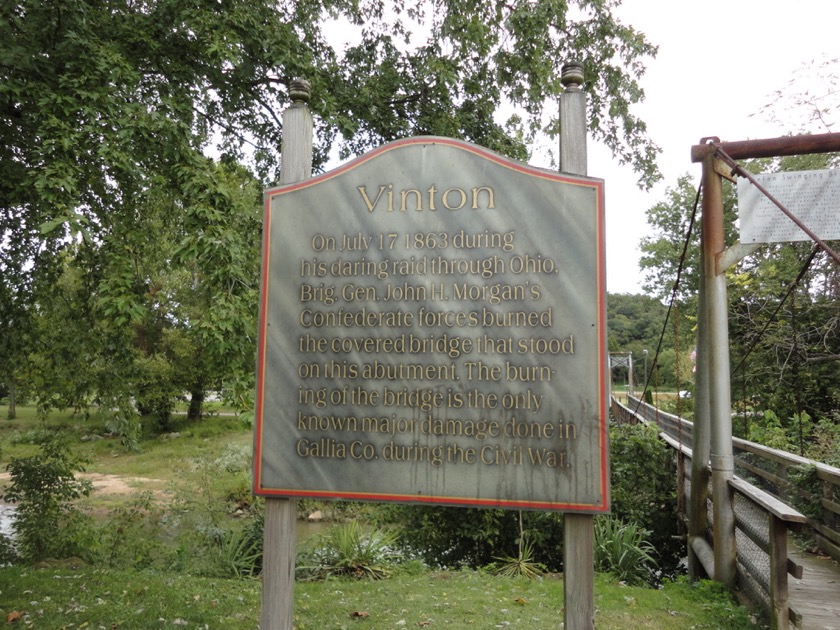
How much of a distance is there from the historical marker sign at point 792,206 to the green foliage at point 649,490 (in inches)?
210

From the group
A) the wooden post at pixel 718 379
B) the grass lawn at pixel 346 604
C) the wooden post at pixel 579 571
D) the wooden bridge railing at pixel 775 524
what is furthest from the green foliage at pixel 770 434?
the wooden post at pixel 579 571

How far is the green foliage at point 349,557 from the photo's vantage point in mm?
7465

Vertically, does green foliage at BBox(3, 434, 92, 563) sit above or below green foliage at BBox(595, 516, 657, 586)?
above

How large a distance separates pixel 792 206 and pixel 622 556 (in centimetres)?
487

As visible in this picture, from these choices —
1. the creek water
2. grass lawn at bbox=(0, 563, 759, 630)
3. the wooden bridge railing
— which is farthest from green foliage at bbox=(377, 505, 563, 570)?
the creek water

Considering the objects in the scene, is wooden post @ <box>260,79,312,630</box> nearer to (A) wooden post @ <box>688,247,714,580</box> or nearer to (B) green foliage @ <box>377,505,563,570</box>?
(A) wooden post @ <box>688,247,714,580</box>

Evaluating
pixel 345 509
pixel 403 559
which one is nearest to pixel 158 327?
pixel 345 509

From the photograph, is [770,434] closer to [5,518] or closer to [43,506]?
[43,506]

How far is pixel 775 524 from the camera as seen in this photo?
14.1 ft

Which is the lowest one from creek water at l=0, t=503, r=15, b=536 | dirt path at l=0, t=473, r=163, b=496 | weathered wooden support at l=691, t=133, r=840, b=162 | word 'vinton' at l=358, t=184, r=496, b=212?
dirt path at l=0, t=473, r=163, b=496

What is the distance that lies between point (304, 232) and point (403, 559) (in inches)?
251

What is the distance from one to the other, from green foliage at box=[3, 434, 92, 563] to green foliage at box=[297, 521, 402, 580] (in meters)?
3.07

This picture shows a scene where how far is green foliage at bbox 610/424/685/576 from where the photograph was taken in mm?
9109

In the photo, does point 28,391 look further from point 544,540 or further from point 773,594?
point 773,594
